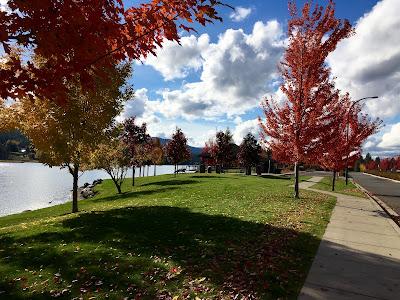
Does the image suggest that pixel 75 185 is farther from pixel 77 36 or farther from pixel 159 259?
pixel 77 36

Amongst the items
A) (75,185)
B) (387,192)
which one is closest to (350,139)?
(387,192)

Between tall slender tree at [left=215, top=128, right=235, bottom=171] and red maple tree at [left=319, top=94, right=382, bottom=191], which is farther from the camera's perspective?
tall slender tree at [left=215, top=128, right=235, bottom=171]

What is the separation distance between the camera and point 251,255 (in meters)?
7.90

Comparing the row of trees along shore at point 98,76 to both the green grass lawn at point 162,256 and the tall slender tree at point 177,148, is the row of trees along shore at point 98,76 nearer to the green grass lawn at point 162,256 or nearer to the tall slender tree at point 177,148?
the green grass lawn at point 162,256

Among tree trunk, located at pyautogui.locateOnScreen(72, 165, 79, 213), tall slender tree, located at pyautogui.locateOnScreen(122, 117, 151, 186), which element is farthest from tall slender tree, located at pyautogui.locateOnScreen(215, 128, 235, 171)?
tree trunk, located at pyautogui.locateOnScreen(72, 165, 79, 213)

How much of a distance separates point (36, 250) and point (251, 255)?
5.34m

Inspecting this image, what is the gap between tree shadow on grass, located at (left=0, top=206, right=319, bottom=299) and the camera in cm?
599

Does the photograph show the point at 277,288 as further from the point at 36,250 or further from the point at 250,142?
the point at 250,142

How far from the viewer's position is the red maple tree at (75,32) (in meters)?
4.20

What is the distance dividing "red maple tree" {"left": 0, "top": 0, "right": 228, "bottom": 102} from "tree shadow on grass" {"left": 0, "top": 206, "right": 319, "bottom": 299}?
3.59 metres

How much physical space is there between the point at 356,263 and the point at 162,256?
4296 mm

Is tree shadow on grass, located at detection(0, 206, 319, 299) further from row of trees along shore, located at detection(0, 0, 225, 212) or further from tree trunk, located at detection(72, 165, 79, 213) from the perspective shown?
Answer: tree trunk, located at detection(72, 165, 79, 213)

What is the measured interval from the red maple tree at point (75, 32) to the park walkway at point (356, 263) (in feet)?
15.9

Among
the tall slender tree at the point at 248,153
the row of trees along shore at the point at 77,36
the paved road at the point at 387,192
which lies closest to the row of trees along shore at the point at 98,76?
the row of trees along shore at the point at 77,36
